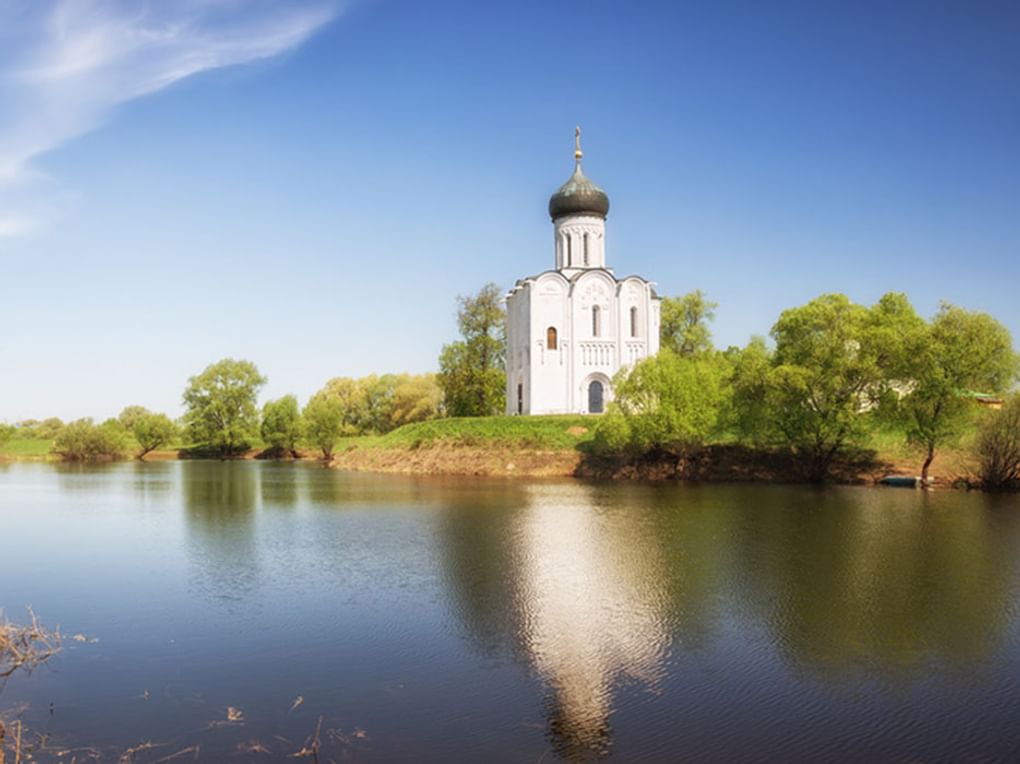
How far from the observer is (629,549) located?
1964 cm

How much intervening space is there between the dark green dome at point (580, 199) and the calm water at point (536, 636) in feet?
119

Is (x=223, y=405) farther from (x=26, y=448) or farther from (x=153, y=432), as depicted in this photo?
(x=26, y=448)

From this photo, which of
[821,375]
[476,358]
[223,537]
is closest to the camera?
[223,537]

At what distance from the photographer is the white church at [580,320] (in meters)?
56.1

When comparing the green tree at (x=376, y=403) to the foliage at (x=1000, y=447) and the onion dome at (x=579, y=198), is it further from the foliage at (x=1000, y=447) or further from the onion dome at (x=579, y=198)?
the foliage at (x=1000, y=447)

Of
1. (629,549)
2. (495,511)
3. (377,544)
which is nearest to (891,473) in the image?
(495,511)

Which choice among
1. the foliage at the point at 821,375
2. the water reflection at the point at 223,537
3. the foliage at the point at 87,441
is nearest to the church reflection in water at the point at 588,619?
the water reflection at the point at 223,537

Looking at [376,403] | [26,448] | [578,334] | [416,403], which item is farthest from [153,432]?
[578,334]

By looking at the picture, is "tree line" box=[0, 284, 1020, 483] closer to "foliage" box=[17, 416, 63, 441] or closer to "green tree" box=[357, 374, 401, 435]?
"green tree" box=[357, 374, 401, 435]

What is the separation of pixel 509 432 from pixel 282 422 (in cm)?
3540

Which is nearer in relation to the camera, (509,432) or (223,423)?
(509,432)

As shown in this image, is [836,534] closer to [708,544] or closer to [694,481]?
[708,544]

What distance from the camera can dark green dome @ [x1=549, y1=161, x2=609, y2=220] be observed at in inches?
2260

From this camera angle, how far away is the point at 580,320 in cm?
5669
